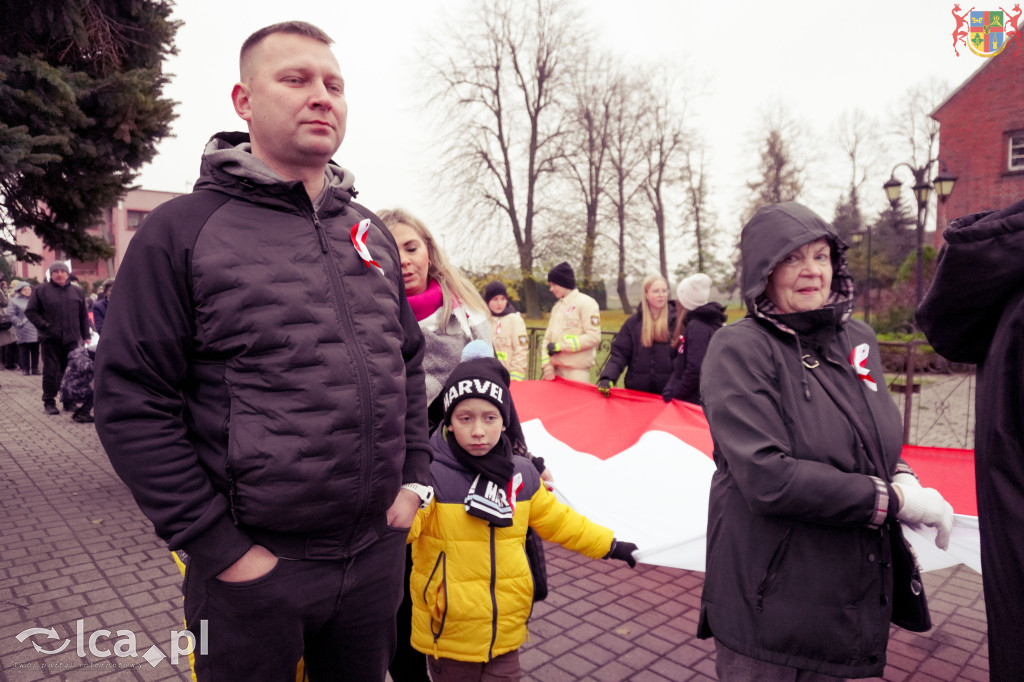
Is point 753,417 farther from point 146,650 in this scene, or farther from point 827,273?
point 146,650

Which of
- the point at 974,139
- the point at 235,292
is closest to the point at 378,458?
the point at 235,292

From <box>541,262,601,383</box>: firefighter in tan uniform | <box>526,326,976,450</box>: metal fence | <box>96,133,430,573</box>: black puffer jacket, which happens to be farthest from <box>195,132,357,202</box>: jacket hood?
<box>541,262,601,383</box>: firefighter in tan uniform

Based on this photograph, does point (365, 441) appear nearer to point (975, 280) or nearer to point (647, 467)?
point (975, 280)

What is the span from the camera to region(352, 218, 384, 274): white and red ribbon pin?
1.92 metres

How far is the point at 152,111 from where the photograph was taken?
28.7ft

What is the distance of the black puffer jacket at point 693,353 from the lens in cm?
591

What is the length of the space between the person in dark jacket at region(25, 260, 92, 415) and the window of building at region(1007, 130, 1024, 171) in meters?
31.5

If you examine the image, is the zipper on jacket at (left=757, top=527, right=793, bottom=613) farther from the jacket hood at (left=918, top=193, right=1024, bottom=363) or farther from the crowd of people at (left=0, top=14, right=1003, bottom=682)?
the jacket hood at (left=918, top=193, right=1024, bottom=363)

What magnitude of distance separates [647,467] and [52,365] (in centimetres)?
1047

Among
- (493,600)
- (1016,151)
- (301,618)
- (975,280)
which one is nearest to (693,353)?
(493,600)

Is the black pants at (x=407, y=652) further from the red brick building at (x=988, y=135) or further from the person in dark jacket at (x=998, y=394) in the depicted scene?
the red brick building at (x=988, y=135)

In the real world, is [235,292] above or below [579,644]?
above

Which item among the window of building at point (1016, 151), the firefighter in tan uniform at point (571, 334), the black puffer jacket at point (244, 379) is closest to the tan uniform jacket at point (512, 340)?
the firefighter in tan uniform at point (571, 334)

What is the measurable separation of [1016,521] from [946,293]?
0.57 m
